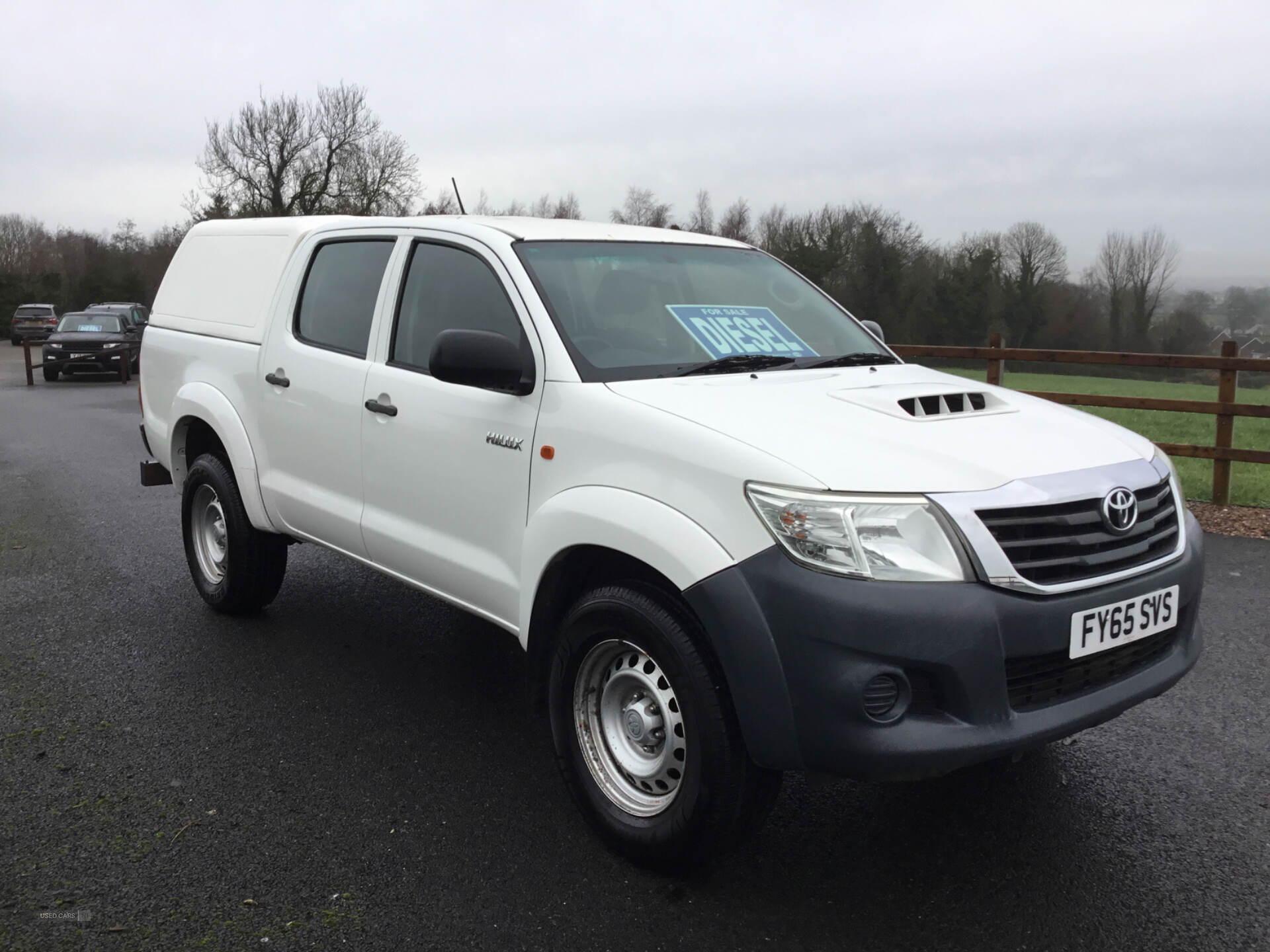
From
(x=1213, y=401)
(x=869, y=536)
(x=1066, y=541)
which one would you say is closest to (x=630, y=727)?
(x=869, y=536)

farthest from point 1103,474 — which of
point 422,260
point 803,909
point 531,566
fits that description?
point 422,260

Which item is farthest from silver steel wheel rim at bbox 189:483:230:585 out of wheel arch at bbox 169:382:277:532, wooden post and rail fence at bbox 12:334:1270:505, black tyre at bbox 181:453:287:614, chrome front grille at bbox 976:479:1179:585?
wooden post and rail fence at bbox 12:334:1270:505

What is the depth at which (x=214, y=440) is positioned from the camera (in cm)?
555

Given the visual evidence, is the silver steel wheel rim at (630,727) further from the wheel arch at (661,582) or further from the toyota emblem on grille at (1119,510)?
the toyota emblem on grille at (1119,510)

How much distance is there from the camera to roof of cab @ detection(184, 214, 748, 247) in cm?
397

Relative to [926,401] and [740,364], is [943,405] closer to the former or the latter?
[926,401]

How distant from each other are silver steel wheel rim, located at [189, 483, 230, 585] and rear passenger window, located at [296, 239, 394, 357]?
4.30 ft

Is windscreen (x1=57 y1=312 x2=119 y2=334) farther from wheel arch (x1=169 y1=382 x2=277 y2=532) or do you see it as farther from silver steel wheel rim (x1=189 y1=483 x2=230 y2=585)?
silver steel wheel rim (x1=189 y1=483 x2=230 y2=585)

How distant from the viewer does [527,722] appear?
4176 millimetres

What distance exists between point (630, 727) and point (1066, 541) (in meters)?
1.32

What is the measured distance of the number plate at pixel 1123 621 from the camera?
8.93 feet

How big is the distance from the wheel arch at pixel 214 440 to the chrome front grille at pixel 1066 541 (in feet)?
11.4

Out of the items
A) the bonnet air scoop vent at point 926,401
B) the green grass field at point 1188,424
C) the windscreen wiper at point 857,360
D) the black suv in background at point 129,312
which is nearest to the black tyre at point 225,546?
the windscreen wiper at point 857,360

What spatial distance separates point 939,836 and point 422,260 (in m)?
2.81
